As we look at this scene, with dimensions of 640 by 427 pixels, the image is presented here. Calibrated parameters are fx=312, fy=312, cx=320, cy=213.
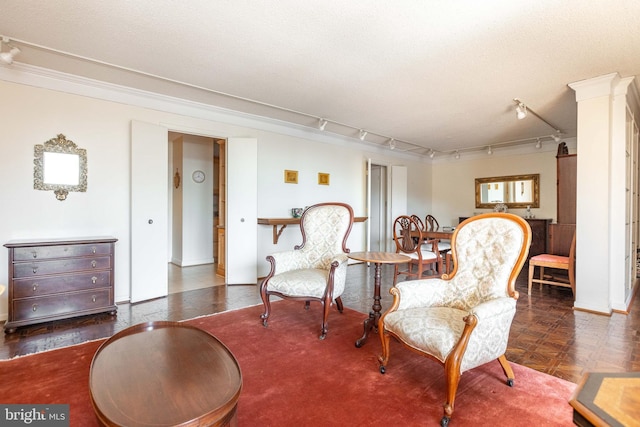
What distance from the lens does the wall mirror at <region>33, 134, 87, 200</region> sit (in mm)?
3160

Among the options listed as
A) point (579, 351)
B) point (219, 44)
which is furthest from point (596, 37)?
point (219, 44)

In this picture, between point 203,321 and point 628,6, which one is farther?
point 203,321

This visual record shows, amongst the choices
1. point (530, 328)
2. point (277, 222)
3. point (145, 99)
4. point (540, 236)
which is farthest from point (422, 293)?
point (540, 236)

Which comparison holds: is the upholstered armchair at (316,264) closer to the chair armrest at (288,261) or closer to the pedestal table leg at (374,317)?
the chair armrest at (288,261)

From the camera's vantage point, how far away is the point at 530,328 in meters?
2.88

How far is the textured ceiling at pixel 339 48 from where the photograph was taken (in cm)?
220

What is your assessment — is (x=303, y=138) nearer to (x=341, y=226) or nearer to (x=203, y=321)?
(x=341, y=226)

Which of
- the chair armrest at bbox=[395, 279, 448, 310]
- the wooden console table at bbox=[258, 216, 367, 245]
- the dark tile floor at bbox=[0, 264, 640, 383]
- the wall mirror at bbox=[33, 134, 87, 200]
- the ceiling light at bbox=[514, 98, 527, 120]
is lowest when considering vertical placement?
the dark tile floor at bbox=[0, 264, 640, 383]

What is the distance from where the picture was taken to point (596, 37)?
98.8 inches

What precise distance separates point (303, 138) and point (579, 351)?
4419 millimetres

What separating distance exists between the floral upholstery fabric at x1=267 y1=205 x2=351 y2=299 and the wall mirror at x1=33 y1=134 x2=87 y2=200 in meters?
2.30

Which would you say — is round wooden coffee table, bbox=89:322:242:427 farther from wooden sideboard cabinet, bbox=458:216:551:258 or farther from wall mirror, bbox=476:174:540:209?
wall mirror, bbox=476:174:540:209

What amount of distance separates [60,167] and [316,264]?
9.39 feet

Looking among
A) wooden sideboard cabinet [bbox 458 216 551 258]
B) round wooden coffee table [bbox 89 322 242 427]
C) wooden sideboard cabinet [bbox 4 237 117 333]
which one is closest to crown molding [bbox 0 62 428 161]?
wooden sideboard cabinet [bbox 4 237 117 333]
